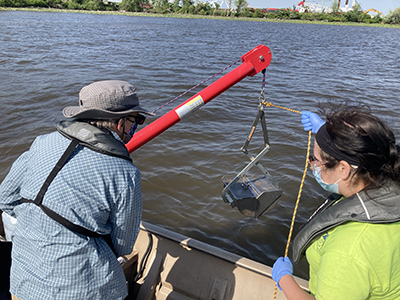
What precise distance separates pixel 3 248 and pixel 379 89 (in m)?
13.6

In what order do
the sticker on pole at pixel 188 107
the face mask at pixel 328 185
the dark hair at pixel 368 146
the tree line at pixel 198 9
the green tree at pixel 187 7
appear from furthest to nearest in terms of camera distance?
the green tree at pixel 187 7 → the tree line at pixel 198 9 → the sticker on pole at pixel 188 107 → the face mask at pixel 328 185 → the dark hair at pixel 368 146

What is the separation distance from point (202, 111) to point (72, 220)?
743cm

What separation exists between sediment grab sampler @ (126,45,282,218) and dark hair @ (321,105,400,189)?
140 cm

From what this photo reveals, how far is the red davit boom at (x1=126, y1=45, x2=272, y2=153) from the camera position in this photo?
2602mm

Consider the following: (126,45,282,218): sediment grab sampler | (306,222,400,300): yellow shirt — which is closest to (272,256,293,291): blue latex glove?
(306,222,400,300): yellow shirt

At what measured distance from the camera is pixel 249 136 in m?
2.95

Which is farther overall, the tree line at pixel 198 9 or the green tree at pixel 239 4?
the green tree at pixel 239 4

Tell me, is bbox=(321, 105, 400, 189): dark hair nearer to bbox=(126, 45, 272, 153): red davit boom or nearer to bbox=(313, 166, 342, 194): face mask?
bbox=(313, 166, 342, 194): face mask

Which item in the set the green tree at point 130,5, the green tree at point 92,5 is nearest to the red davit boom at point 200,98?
the green tree at point 92,5

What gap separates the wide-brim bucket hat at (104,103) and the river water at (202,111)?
2189 millimetres

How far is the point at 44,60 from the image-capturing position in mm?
14164

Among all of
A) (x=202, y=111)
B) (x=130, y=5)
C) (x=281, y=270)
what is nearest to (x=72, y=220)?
(x=281, y=270)

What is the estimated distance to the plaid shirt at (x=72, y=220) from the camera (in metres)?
1.47

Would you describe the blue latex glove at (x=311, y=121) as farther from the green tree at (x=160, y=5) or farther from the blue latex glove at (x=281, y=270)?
the green tree at (x=160, y=5)
